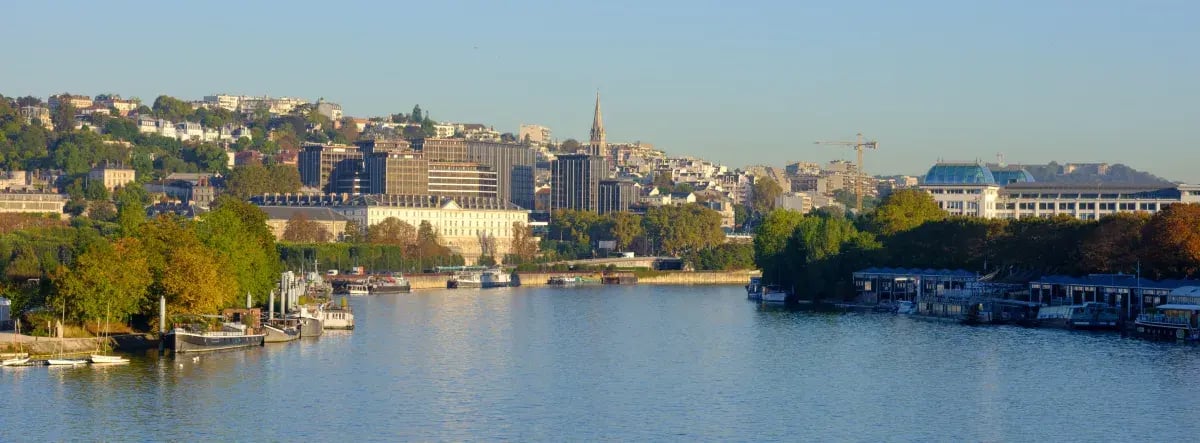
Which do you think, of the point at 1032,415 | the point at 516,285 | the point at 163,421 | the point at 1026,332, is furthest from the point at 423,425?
the point at 516,285

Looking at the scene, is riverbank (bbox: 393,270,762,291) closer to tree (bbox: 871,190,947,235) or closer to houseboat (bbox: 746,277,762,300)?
houseboat (bbox: 746,277,762,300)

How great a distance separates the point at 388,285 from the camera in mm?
98250

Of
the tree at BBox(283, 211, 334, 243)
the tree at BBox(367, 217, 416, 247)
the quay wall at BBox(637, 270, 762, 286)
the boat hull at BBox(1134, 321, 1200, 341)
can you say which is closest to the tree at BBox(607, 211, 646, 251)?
the quay wall at BBox(637, 270, 762, 286)

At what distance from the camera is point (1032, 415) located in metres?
37.0

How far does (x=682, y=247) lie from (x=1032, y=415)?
10376 cm

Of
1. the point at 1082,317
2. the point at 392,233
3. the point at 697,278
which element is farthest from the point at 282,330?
the point at 392,233

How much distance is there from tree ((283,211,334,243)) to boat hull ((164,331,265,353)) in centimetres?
6948

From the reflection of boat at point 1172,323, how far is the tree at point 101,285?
1171 inches

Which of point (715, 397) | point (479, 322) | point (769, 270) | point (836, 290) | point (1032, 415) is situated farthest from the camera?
point (769, 270)

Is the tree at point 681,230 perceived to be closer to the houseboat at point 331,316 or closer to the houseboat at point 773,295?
the houseboat at point 773,295

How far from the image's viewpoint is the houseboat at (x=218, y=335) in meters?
46.5

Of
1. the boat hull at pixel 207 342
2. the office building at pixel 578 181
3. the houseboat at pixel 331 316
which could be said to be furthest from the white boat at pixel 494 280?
the office building at pixel 578 181

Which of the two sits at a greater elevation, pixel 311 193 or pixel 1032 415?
pixel 311 193

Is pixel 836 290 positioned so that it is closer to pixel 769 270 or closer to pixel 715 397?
pixel 769 270
